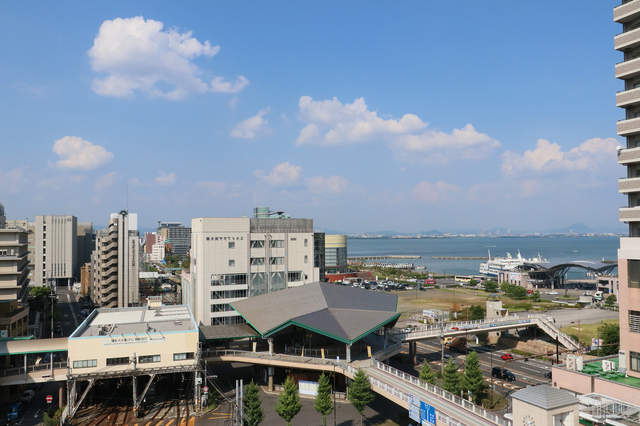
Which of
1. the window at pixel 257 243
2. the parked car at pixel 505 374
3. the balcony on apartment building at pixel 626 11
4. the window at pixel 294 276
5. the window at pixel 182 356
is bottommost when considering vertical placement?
the parked car at pixel 505 374

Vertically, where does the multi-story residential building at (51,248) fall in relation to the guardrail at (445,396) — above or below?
above

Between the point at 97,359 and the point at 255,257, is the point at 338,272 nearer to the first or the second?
the point at 255,257

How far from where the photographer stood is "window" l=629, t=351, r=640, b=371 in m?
34.5

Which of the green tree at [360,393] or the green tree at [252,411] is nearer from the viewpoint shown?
the green tree at [252,411]

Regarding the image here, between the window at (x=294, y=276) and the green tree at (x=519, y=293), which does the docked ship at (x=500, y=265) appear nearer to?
the green tree at (x=519, y=293)

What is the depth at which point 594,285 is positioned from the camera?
435 feet

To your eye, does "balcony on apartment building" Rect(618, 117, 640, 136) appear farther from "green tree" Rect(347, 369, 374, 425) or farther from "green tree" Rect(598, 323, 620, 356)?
"green tree" Rect(347, 369, 374, 425)

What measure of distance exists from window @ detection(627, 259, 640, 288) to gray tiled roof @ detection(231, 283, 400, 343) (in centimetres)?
2285

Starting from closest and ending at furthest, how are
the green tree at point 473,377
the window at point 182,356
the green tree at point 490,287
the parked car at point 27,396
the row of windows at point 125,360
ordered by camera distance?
1. the green tree at point 473,377
2. the row of windows at point 125,360
3. the window at point 182,356
4. the parked car at point 27,396
5. the green tree at point 490,287

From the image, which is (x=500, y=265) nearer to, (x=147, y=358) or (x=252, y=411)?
(x=147, y=358)

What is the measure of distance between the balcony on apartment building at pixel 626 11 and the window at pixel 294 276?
49.0m

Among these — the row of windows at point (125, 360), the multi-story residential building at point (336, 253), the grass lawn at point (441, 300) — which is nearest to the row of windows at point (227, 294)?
the row of windows at point (125, 360)

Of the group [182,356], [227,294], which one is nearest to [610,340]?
[227,294]

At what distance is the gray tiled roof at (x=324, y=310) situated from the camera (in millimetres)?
44531
